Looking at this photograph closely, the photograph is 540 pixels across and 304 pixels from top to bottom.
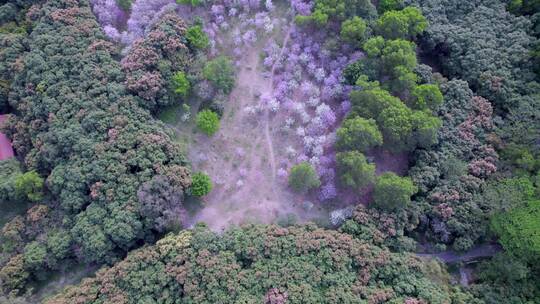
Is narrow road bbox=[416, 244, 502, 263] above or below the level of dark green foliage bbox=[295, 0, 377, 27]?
below

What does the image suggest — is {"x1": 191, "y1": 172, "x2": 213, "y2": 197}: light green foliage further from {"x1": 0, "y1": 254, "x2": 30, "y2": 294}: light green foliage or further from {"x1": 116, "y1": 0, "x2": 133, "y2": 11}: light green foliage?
{"x1": 116, "y1": 0, "x2": 133, "y2": 11}: light green foliage

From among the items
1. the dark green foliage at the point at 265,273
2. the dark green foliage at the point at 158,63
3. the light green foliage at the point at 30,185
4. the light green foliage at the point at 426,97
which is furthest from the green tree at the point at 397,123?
the light green foliage at the point at 30,185

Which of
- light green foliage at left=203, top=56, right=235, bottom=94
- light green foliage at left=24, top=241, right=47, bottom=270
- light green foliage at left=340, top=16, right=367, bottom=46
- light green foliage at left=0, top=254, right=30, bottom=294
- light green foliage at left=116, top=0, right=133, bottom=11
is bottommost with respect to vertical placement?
light green foliage at left=0, top=254, right=30, bottom=294

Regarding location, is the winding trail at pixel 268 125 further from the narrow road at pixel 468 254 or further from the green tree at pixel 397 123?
the narrow road at pixel 468 254

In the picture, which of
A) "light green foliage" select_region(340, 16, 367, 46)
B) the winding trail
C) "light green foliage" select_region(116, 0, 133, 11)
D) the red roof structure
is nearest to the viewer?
the winding trail

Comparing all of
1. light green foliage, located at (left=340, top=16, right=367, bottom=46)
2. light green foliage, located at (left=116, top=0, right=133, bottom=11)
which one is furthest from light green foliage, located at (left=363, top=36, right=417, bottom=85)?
light green foliage, located at (left=116, top=0, right=133, bottom=11)

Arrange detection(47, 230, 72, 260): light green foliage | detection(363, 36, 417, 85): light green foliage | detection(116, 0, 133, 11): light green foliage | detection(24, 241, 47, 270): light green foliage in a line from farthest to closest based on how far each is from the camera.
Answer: detection(116, 0, 133, 11): light green foliage, detection(363, 36, 417, 85): light green foliage, detection(47, 230, 72, 260): light green foliage, detection(24, 241, 47, 270): light green foliage

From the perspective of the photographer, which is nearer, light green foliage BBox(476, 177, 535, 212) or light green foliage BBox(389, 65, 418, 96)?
light green foliage BBox(476, 177, 535, 212)

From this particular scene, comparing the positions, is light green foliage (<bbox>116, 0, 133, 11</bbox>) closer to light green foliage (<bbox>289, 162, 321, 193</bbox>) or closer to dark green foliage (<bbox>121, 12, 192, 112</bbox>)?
dark green foliage (<bbox>121, 12, 192, 112</bbox>)
